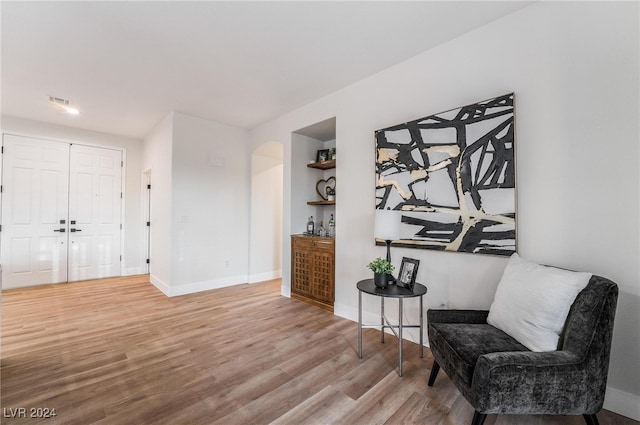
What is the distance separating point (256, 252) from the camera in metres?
4.93

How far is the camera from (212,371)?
2.09 m

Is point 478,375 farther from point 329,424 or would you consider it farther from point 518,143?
point 518,143

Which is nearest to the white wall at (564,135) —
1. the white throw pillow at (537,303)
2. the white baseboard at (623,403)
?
the white baseboard at (623,403)

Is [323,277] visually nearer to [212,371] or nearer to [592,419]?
[212,371]

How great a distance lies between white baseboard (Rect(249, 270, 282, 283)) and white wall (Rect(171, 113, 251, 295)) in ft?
0.47

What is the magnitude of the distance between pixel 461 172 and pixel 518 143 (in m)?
0.42

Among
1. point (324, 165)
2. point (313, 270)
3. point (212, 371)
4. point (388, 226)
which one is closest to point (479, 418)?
point (388, 226)

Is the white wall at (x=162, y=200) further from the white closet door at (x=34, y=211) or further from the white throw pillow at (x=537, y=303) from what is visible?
the white throw pillow at (x=537, y=303)

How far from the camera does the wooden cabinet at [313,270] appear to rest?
345 cm

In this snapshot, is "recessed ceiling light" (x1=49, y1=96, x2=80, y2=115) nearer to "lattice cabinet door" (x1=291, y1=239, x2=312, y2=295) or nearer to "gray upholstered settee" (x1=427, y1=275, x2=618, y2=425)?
"lattice cabinet door" (x1=291, y1=239, x2=312, y2=295)

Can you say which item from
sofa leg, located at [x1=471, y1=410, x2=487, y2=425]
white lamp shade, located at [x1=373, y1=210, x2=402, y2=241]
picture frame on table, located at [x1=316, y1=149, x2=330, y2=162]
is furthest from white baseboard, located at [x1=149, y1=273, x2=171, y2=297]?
sofa leg, located at [x1=471, y1=410, x2=487, y2=425]

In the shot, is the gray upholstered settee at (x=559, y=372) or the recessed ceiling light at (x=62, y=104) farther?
the recessed ceiling light at (x=62, y=104)

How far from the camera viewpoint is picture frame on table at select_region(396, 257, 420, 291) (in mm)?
2275

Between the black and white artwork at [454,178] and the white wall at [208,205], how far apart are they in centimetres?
280
